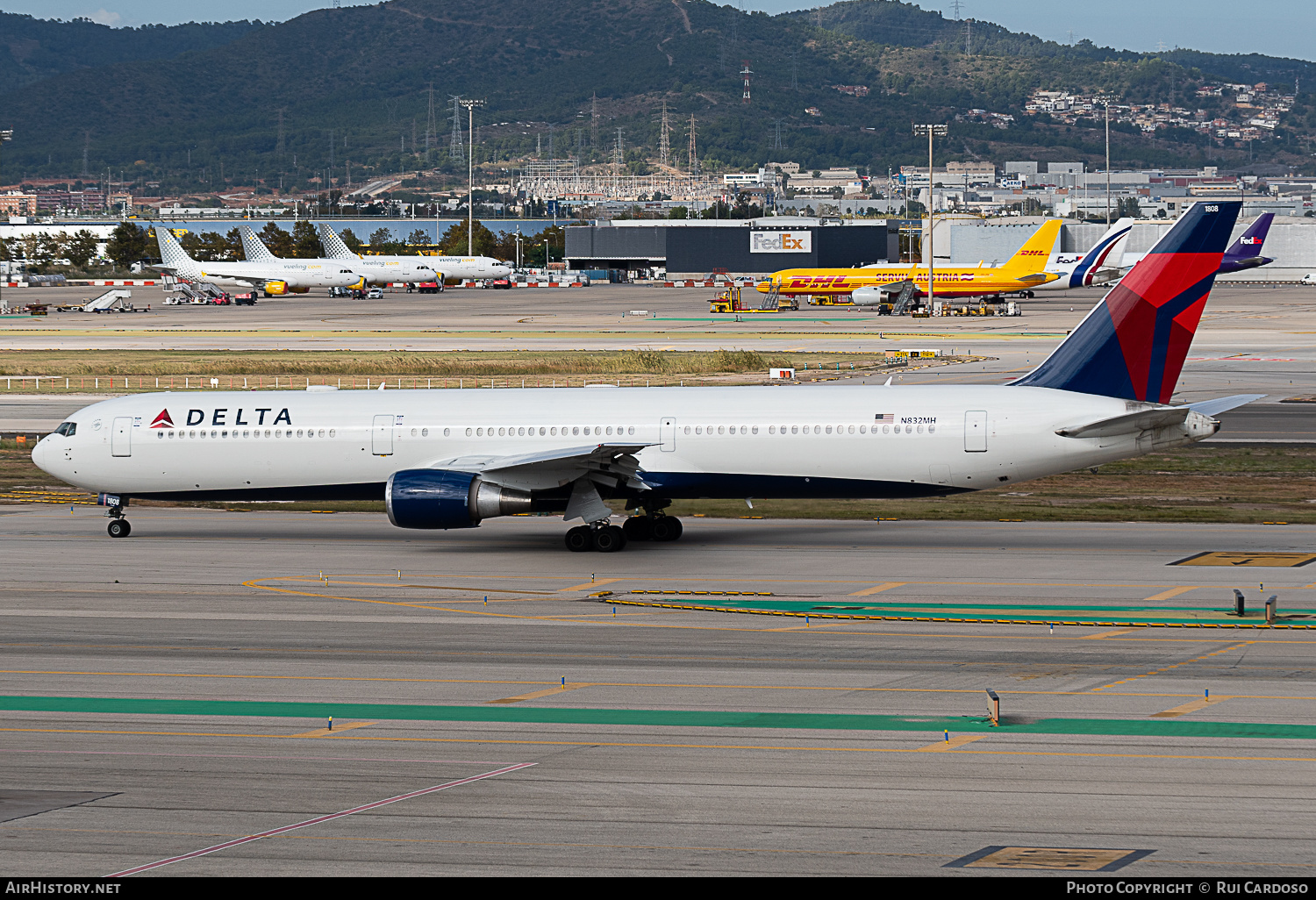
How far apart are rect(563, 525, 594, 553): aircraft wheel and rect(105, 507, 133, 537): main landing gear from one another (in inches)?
492

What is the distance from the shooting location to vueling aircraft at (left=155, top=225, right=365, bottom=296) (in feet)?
557

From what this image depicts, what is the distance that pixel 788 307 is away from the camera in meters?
147

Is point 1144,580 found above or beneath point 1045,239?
beneath

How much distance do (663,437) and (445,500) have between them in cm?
574

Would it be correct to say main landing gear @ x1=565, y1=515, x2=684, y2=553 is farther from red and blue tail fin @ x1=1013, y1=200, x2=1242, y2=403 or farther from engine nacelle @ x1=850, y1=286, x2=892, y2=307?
engine nacelle @ x1=850, y1=286, x2=892, y2=307

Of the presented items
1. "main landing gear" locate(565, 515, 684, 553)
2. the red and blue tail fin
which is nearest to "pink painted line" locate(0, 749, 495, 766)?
"main landing gear" locate(565, 515, 684, 553)

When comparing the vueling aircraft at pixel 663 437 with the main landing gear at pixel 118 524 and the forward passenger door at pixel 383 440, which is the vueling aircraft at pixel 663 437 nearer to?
the forward passenger door at pixel 383 440

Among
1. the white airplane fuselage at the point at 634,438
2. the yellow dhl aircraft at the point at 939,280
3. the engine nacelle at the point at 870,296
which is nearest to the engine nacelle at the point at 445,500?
the white airplane fuselage at the point at 634,438

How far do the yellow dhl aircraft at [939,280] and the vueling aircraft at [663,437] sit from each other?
10147 cm

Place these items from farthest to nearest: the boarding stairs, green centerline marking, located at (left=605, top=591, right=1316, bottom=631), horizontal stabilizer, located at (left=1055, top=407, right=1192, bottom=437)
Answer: the boarding stairs < horizontal stabilizer, located at (left=1055, top=407, right=1192, bottom=437) < green centerline marking, located at (left=605, top=591, right=1316, bottom=631)

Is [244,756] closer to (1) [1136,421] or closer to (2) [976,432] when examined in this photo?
(2) [976,432]
